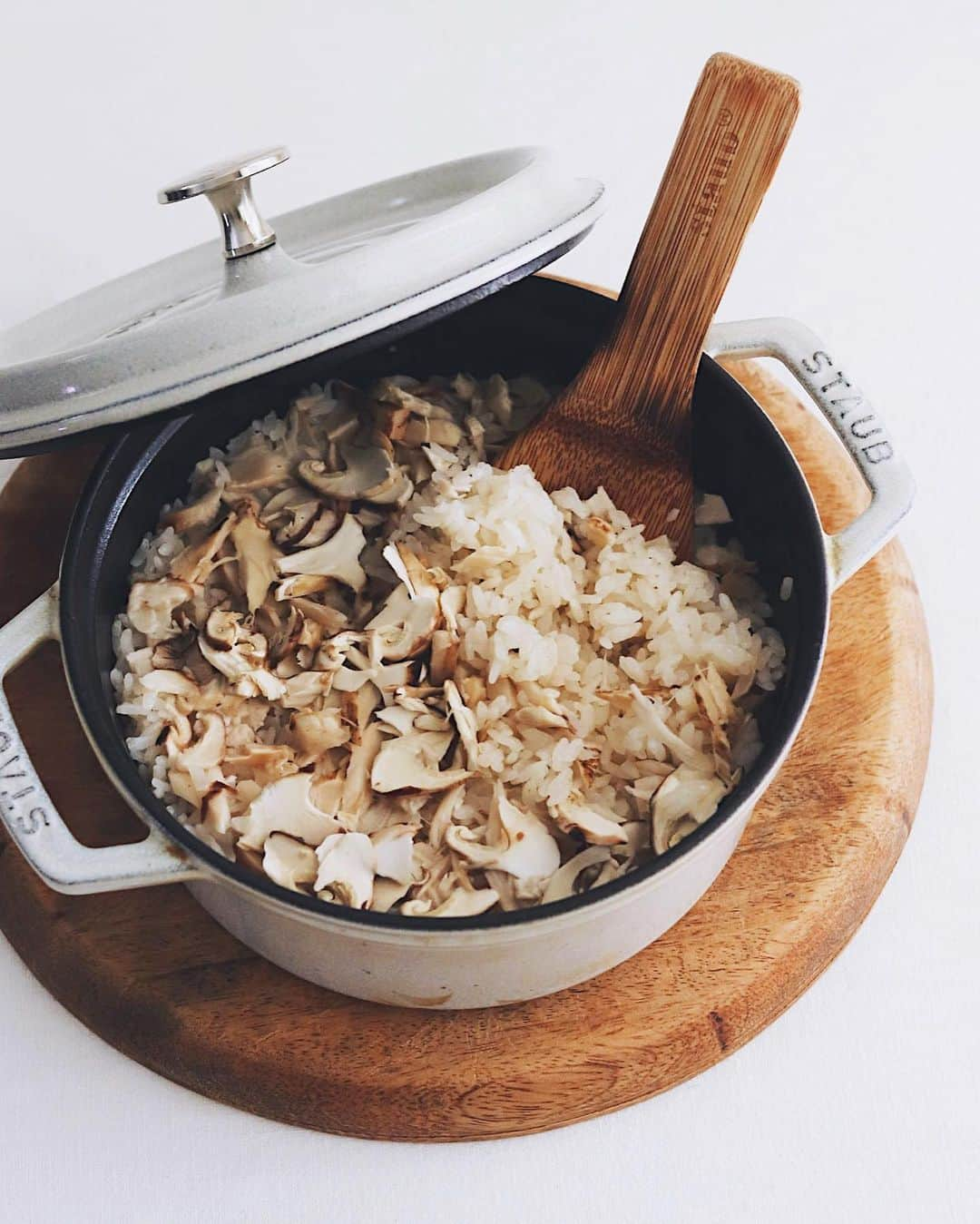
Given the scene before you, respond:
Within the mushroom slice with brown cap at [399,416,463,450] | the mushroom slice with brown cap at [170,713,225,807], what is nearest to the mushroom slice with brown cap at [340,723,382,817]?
the mushroom slice with brown cap at [170,713,225,807]

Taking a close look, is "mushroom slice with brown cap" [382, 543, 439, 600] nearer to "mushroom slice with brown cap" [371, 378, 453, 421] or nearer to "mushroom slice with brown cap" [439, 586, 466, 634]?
"mushroom slice with brown cap" [439, 586, 466, 634]

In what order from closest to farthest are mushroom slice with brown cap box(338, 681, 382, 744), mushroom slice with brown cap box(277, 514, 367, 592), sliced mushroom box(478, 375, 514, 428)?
mushroom slice with brown cap box(338, 681, 382, 744), mushroom slice with brown cap box(277, 514, 367, 592), sliced mushroom box(478, 375, 514, 428)

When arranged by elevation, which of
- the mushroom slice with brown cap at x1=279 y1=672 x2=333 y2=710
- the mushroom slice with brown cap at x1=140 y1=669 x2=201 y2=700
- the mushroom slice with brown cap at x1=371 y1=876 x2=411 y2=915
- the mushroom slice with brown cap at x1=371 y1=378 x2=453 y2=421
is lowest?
the mushroom slice with brown cap at x1=371 y1=876 x2=411 y2=915

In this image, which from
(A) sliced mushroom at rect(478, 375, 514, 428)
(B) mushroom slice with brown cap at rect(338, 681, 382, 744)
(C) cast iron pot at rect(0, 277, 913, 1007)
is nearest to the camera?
(C) cast iron pot at rect(0, 277, 913, 1007)

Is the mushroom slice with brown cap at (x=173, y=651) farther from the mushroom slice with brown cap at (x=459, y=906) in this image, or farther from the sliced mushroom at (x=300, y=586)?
the mushroom slice with brown cap at (x=459, y=906)

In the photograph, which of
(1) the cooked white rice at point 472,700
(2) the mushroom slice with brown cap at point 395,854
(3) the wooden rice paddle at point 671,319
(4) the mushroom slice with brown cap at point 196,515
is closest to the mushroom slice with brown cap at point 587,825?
(1) the cooked white rice at point 472,700

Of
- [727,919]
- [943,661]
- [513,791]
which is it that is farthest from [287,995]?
[943,661]

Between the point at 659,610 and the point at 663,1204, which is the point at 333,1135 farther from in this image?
the point at 659,610
